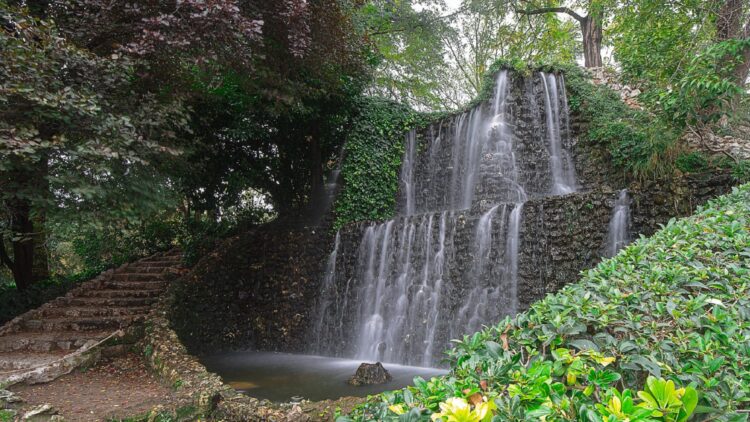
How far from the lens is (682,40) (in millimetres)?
6832

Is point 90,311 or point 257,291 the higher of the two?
point 257,291

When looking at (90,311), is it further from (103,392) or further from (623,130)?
(623,130)

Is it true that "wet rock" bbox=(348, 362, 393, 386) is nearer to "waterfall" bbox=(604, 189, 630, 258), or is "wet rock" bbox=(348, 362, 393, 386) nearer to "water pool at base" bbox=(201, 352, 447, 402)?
"water pool at base" bbox=(201, 352, 447, 402)

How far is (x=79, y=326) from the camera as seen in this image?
774 centimetres

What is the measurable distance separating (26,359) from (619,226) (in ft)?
28.5

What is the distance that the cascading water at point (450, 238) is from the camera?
7230 mm

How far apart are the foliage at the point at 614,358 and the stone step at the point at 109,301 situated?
27.6 ft

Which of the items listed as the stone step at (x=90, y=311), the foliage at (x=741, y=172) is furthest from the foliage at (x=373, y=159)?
the foliage at (x=741, y=172)

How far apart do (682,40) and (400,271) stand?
19.4 ft

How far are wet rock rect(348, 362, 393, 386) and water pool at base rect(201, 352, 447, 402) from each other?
0.30 ft

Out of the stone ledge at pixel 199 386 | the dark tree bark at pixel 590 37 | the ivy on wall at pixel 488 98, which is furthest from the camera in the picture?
the dark tree bark at pixel 590 37

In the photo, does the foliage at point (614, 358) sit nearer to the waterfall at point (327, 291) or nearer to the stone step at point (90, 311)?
the waterfall at point (327, 291)

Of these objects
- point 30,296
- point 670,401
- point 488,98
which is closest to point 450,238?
point 488,98

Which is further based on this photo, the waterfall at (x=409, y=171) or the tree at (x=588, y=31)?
the tree at (x=588, y=31)
